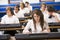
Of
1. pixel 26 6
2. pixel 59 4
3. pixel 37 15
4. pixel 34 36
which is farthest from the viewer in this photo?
pixel 59 4

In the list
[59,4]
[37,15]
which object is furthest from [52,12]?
[59,4]

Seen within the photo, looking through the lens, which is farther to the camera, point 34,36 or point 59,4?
point 59,4

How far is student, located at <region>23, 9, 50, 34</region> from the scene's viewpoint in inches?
117

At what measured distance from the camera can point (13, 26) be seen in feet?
12.0

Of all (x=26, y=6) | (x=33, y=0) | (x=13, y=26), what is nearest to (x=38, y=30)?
(x=13, y=26)

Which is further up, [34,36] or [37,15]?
[37,15]

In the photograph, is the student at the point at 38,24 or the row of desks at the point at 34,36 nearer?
the row of desks at the point at 34,36

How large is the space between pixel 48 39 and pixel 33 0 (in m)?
8.17

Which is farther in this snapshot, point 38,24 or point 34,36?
point 38,24

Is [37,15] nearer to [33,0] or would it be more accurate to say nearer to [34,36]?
[34,36]

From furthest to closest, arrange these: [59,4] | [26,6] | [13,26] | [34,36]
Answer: [59,4] → [26,6] → [13,26] → [34,36]

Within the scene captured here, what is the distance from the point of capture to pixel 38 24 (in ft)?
10.3

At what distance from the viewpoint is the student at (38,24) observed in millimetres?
2984

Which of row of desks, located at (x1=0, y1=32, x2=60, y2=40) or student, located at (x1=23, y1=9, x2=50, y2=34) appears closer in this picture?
row of desks, located at (x1=0, y1=32, x2=60, y2=40)
